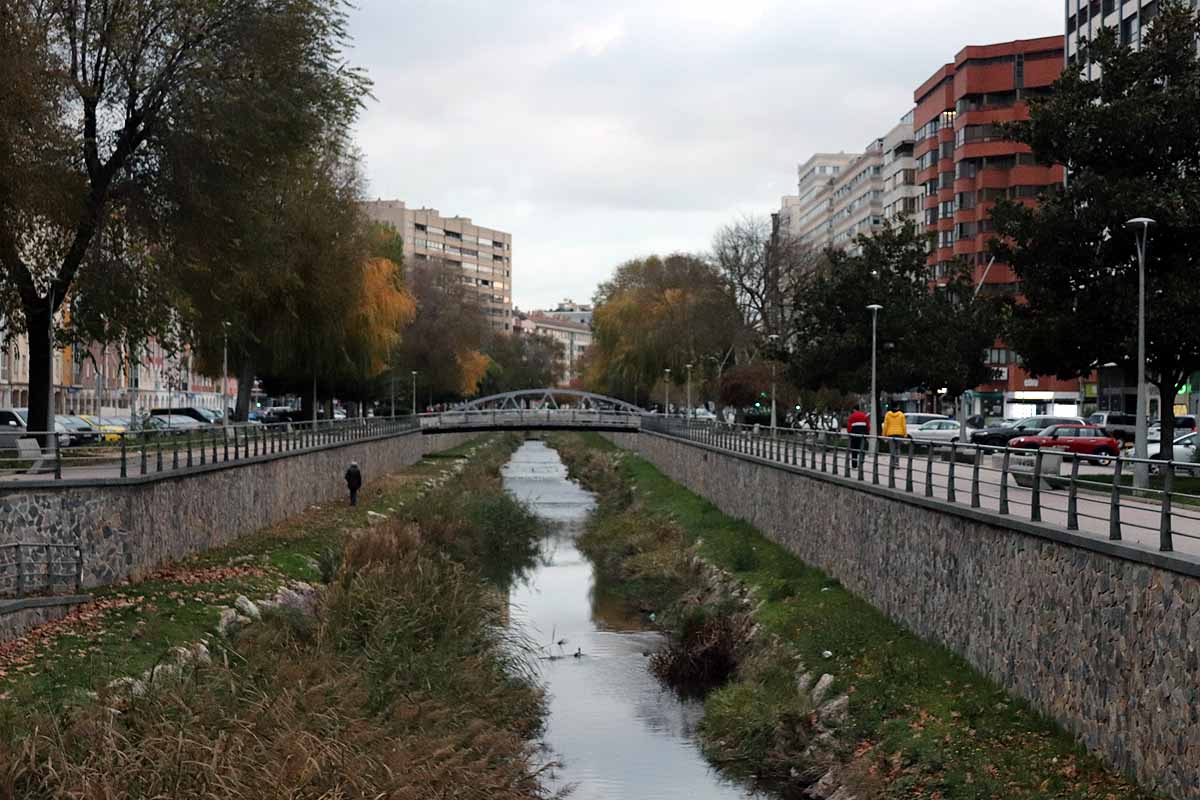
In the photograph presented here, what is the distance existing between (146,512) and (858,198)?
5150 inches

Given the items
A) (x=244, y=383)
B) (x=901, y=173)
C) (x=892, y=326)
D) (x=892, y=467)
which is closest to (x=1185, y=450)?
(x=892, y=467)

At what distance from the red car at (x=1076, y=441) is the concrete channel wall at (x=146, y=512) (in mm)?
19773

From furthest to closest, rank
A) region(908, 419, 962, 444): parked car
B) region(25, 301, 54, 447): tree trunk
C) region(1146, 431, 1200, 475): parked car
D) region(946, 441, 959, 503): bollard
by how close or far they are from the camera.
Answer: region(908, 419, 962, 444): parked car
region(1146, 431, 1200, 475): parked car
region(25, 301, 54, 447): tree trunk
region(946, 441, 959, 503): bollard

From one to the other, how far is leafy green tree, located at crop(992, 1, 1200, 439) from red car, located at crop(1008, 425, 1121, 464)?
14.5 feet

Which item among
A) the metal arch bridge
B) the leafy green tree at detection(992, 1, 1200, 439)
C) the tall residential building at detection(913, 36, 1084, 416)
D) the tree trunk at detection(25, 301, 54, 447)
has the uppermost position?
the tall residential building at detection(913, 36, 1084, 416)

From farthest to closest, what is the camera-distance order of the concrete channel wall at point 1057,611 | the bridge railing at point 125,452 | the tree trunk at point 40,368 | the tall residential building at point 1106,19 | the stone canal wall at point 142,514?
the tall residential building at point 1106,19
the tree trunk at point 40,368
the bridge railing at point 125,452
the stone canal wall at point 142,514
the concrete channel wall at point 1057,611

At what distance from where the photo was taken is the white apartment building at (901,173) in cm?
12938

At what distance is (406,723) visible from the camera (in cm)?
1884

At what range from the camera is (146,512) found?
1141 inches

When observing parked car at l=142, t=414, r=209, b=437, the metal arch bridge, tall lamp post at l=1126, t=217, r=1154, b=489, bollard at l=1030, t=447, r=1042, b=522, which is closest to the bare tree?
the metal arch bridge

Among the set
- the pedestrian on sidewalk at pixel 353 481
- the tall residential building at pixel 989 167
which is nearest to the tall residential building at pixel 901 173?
the tall residential building at pixel 989 167

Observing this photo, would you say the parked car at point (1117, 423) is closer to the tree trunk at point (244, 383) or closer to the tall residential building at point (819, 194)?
the tree trunk at point (244, 383)

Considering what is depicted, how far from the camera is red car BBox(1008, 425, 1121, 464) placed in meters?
43.9

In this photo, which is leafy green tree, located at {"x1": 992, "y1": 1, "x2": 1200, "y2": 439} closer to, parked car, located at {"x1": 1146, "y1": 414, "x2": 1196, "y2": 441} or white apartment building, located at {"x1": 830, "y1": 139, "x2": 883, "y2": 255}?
parked car, located at {"x1": 1146, "y1": 414, "x2": 1196, "y2": 441}
